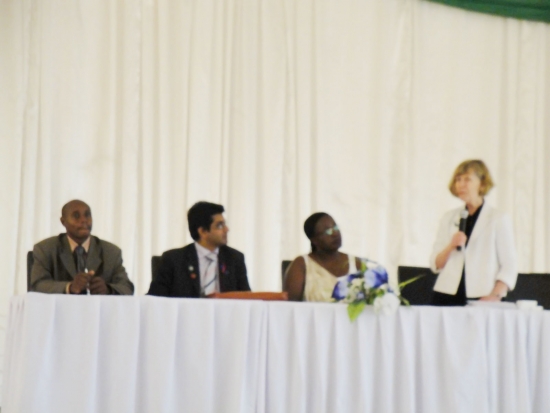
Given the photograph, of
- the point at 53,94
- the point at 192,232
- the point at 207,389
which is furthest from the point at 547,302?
the point at 53,94

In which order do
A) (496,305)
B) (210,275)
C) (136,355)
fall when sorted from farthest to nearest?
(210,275) → (496,305) → (136,355)

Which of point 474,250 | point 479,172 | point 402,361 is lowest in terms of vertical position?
point 402,361

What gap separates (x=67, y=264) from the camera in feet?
14.6

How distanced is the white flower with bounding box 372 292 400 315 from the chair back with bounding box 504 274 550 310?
1709 millimetres

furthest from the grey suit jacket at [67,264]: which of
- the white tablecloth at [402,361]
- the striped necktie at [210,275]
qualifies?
the white tablecloth at [402,361]

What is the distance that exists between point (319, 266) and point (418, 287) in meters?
0.83

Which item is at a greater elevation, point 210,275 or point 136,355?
point 210,275

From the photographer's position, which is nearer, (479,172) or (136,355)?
(136,355)

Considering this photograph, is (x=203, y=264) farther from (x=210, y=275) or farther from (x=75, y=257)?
(x=75, y=257)

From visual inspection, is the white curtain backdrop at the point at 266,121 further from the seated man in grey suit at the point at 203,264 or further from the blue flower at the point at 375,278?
the blue flower at the point at 375,278

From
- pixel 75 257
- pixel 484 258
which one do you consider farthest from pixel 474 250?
pixel 75 257

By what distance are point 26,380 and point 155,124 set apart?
3.13 meters

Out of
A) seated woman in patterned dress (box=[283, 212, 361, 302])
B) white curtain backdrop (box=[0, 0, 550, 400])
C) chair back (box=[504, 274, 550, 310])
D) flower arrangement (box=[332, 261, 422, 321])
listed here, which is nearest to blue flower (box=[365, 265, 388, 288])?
flower arrangement (box=[332, 261, 422, 321])

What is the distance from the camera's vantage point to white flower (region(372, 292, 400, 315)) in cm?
352
